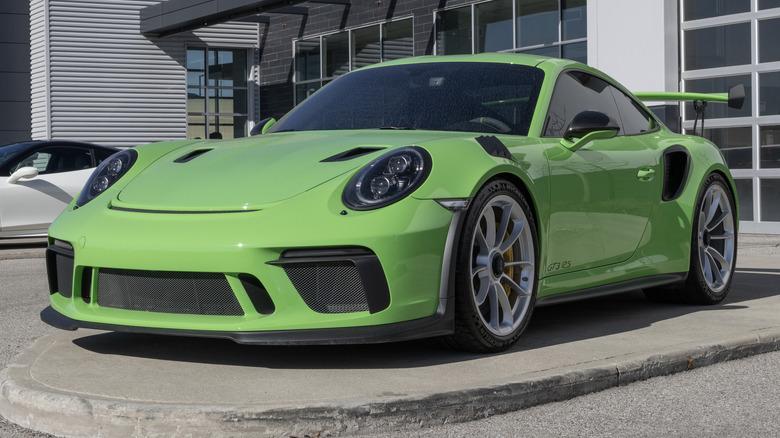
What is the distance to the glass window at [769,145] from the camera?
46.1ft

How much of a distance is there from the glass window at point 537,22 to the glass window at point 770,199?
17.1 feet

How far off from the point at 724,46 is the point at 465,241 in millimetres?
11889

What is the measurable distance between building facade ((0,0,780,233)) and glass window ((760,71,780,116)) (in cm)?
2

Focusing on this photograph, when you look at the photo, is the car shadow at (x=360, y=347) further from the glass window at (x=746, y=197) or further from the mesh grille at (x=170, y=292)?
the glass window at (x=746, y=197)

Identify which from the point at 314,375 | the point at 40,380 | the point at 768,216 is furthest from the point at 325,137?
the point at 768,216

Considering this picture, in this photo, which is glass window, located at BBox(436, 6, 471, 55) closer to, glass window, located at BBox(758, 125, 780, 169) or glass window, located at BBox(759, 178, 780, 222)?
glass window, located at BBox(758, 125, 780, 169)

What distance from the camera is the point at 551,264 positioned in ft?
15.5

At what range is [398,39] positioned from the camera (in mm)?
22656

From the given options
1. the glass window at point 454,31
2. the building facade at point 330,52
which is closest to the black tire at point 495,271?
the building facade at point 330,52

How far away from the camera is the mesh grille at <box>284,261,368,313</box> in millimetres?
3896

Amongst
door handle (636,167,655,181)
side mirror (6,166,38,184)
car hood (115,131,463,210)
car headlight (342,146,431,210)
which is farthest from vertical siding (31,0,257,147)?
car headlight (342,146,431,210)

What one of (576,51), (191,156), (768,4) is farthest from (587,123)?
(576,51)

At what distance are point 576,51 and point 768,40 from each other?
4.00 metres

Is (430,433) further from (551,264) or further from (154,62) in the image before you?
(154,62)
